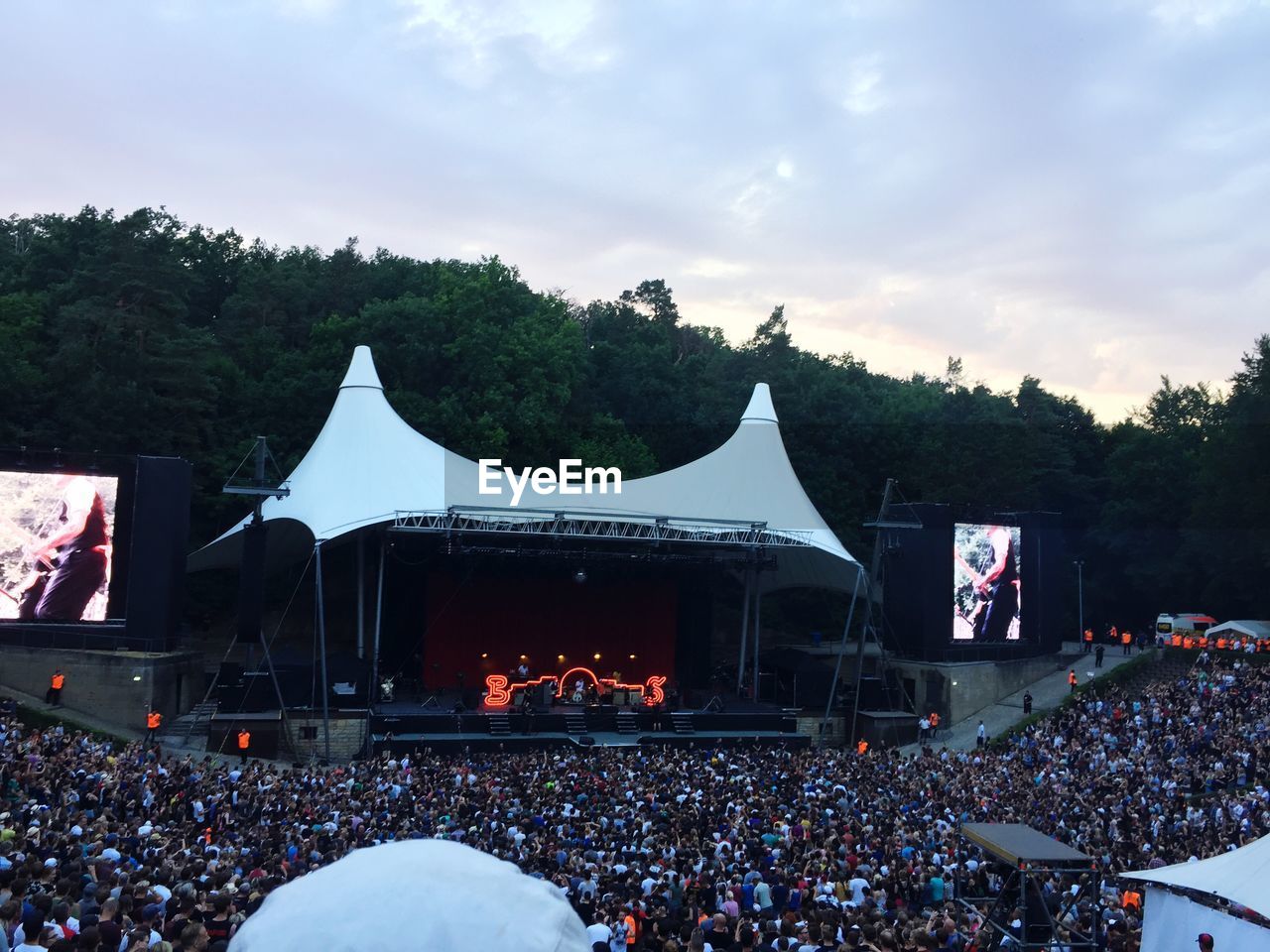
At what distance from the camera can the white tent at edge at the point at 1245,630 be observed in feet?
111

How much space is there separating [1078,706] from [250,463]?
82.3 feet

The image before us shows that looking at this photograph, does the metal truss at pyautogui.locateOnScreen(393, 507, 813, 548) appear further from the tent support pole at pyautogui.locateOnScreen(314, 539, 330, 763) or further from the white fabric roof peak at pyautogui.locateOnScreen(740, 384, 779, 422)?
the white fabric roof peak at pyautogui.locateOnScreen(740, 384, 779, 422)

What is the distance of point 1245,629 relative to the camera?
113ft

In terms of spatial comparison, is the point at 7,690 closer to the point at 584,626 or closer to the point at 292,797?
the point at 292,797

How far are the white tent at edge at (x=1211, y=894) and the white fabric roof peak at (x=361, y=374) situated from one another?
21823 millimetres

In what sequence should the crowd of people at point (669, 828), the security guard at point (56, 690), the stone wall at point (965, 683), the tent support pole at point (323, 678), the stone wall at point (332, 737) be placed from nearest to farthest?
the crowd of people at point (669, 828), the security guard at point (56, 690), the tent support pole at point (323, 678), the stone wall at point (332, 737), the stone wall at point (965, 683)

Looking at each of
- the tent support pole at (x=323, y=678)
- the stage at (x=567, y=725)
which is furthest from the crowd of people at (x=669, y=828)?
the tent support pole at (x=323, y=678)

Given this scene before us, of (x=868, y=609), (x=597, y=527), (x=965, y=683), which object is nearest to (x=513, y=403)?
(x=597, y=527)

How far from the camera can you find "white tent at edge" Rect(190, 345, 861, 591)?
25125mm

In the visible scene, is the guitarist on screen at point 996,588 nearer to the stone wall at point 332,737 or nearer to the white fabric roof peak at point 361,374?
the white fabric roof peak at point 361,374

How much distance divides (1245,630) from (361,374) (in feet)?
91.4

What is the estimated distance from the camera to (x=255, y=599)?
22.7 meters

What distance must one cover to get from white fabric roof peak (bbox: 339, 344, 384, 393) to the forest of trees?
757cm

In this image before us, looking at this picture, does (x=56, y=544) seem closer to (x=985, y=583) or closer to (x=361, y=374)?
(x=361, y=374)
